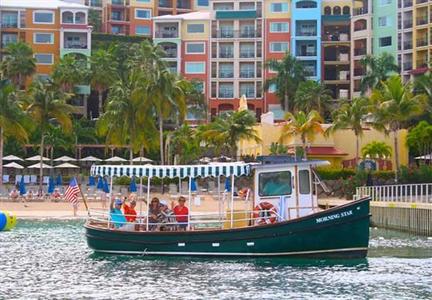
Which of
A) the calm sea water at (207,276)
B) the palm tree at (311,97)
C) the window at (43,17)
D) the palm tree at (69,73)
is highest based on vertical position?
the window at (43,17)

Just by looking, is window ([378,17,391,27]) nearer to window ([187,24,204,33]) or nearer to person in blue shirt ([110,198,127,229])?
window ([187,24,204,33])

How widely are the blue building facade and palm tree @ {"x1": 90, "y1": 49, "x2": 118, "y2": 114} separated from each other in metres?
25.3

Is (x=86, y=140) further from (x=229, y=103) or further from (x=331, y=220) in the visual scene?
(x=331, y=220)

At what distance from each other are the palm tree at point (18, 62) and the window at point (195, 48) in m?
22.7

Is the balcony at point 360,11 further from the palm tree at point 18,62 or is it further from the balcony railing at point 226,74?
the palm tree at point 18,62

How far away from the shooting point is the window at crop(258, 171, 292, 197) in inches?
1402

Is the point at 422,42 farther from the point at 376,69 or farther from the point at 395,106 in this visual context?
the point at 395,106

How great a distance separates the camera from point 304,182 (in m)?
35.7

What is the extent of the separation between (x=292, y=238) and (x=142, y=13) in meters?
118

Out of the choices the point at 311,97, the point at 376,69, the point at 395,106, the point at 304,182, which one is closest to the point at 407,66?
the point at 376,69

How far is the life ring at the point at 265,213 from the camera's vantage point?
35.1 metres

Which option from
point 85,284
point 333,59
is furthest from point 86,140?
point 85,284

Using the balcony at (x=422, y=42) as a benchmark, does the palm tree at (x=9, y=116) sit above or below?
below

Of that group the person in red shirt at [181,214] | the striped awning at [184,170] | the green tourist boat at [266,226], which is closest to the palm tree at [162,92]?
the striped awning at [184,170]
